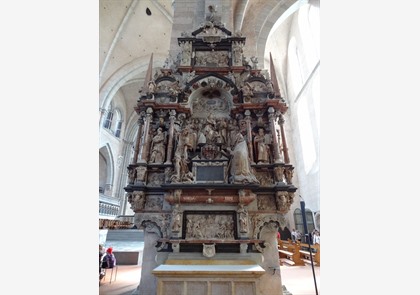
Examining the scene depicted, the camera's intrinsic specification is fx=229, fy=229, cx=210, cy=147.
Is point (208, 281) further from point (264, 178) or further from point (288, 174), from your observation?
point (288, 174)

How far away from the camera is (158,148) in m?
5.88

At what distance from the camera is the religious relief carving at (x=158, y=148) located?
5.79 m

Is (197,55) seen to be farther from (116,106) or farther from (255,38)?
(116,106)

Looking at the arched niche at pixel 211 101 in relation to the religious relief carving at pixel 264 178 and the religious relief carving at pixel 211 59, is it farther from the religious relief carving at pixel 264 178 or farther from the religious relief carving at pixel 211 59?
the religious relief carving at pixel 264 178

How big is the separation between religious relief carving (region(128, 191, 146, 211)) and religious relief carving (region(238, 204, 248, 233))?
225cm

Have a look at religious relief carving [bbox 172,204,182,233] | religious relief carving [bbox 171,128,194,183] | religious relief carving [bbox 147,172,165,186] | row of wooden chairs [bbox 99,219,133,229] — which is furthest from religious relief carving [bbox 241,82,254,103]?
row of wooden chairs [bbox 99,219,133,229]

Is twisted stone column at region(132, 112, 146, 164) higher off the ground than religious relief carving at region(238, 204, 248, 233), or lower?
higher

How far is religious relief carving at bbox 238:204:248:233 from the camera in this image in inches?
197

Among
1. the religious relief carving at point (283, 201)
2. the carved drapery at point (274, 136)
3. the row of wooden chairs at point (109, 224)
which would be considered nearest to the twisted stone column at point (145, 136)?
the carved drapery at point (274, 136)

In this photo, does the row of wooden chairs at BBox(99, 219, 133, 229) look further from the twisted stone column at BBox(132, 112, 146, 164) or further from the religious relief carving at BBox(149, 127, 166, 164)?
the religious relief carving at BBox(149, 127, 166, 164)

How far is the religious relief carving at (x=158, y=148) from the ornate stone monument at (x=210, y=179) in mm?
25

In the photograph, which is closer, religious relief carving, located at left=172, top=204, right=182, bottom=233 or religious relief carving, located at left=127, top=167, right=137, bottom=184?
religious relief carving, located at left=172, top=204, right=182, bottom=233

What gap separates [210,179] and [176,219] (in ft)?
3.85

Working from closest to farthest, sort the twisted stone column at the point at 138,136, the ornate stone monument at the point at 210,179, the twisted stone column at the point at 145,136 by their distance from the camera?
the ornate stone monument at the point at 210,179, the twisted stone column at the point at 145,136, the twisted stone column at the point at 138,136
